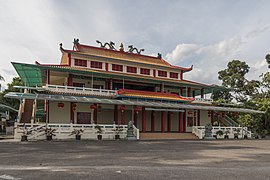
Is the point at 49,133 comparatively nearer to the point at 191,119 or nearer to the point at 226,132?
the point at 226,132

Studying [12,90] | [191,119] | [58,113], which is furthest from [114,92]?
[12,90]

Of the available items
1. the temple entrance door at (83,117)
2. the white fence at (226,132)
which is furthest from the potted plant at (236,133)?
the temple entrance door at (83,117)

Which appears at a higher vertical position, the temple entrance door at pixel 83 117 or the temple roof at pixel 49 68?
the temple roof at pixel 49 68

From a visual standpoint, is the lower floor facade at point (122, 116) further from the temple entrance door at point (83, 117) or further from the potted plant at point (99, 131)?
the potted plant at point (99, 131)

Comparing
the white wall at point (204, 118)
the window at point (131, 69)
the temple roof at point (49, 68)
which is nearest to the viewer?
the temple roof at point (49, 68)

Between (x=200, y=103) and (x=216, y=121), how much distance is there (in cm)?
468

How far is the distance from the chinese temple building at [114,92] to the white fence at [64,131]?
100cm

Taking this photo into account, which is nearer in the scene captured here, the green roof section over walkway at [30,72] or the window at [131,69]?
the green roof section over walkway at [30,72]

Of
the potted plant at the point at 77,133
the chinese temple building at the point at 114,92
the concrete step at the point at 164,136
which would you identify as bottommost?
the concrete step at the point at 164,136

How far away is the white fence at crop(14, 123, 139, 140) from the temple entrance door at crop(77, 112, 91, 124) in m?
3.71

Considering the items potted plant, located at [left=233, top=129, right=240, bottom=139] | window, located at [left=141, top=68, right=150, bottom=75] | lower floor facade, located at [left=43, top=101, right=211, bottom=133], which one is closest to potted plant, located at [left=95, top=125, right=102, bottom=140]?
lower floor facade, located at [left=43, top=101, right=211, bottom=133]

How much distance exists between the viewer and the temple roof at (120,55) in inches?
1131

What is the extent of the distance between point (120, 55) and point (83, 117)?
9987 millimetres

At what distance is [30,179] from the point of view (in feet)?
19.6
